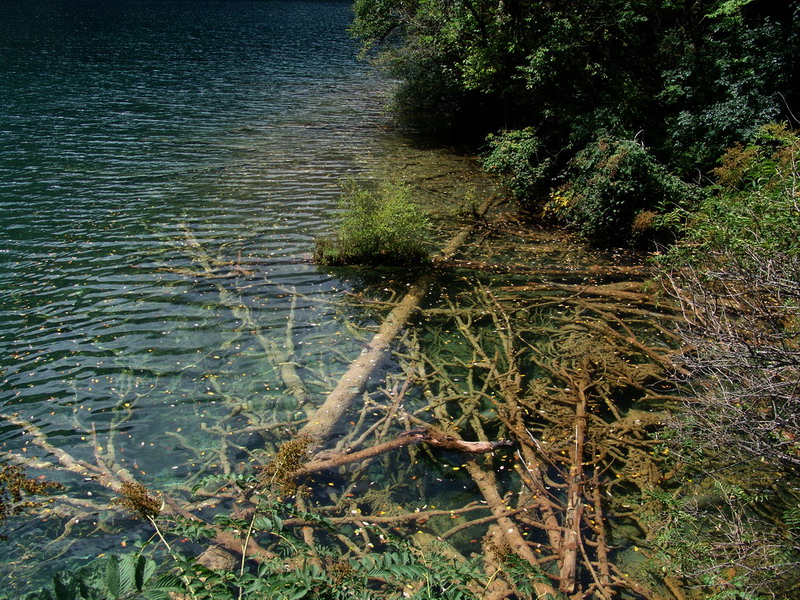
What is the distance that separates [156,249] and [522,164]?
1047cm

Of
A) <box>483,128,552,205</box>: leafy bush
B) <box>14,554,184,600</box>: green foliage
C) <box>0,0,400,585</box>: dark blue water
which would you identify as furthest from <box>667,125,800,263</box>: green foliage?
<box>14,554,184,600</box>: green foliage

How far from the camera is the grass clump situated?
13156 mm

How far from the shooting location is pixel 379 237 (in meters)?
13.4

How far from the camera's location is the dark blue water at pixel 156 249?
906 centimetres

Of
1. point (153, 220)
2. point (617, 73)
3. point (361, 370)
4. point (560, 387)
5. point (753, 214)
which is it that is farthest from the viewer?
point (617, 73)

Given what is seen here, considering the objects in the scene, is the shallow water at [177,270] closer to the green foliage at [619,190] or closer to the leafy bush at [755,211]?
the green foliage at [619,190]

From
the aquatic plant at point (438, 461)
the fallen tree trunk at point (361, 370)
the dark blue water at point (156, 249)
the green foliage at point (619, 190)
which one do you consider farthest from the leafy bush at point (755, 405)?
the dark blue water at point (156, 249)

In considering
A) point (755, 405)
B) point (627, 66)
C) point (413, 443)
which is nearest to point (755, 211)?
point (755, 405)

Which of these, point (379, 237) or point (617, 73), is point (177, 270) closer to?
point (379, 237)

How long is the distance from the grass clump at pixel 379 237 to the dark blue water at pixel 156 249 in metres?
0.73

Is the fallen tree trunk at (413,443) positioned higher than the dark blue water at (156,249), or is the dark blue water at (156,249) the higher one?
the fallen tree trunk at (413,443)

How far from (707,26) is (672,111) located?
292 cm

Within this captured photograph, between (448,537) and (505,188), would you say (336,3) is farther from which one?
(448,537)

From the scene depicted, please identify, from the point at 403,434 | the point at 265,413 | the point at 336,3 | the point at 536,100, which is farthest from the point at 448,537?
the point at 336,3
